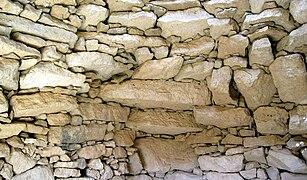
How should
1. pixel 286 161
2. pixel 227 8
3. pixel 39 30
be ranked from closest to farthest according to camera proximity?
pixel 39 30 → pixel 227 8 → pixel 286 161

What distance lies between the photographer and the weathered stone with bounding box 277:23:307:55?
253 cm

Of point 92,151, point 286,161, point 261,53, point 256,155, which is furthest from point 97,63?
point 286,161

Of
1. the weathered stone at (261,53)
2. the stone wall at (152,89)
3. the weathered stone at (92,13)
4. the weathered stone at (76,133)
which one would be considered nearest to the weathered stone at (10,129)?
the stone wall at (152,89)

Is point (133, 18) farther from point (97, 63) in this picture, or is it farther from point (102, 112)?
point (102, 112)

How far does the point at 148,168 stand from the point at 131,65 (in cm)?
112

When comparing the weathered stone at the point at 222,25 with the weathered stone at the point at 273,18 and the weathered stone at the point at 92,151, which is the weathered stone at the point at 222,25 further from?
the weathered stone at the point at 92,151

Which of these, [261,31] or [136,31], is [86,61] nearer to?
[136,31]

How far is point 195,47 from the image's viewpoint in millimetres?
2936

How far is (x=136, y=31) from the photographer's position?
9.39ft

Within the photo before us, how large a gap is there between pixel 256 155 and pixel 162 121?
0.98 m

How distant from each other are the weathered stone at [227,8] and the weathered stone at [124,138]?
4.87ft

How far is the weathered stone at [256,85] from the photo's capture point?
2869 mm

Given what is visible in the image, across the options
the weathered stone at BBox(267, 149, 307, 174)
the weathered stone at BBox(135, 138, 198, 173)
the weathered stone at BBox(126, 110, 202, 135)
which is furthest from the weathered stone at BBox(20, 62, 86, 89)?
the weathered stone at BBox(267, 149, 307, 174)

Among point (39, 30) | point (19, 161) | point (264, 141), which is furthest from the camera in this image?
point (264, 141)
